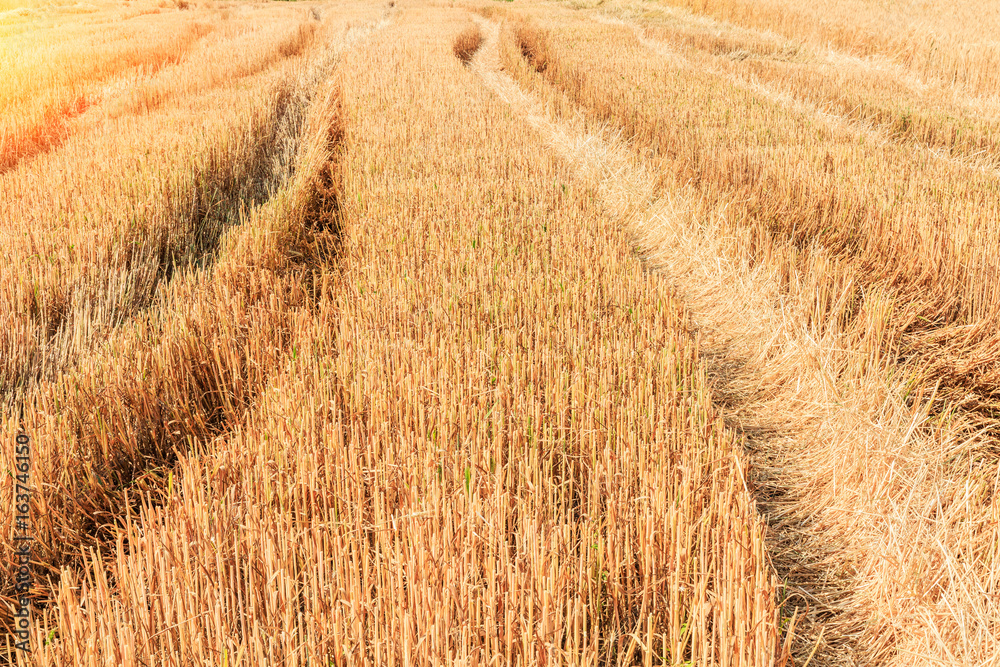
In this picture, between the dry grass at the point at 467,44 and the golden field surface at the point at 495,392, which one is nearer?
the golden field surface at the point at 495,392

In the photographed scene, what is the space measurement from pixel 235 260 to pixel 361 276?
950 mm

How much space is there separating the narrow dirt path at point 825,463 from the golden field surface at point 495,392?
15mm

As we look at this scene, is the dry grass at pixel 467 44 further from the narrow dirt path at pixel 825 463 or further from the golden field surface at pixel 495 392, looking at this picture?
the narrow dirt path at pixel 825 463

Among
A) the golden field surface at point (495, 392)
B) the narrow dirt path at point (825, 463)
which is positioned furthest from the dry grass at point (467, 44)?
the narrow dirt path at point (825, 463)

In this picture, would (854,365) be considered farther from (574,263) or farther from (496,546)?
(496,546)

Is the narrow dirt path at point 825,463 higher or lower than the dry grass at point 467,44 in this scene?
lower

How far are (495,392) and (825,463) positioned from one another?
56.8 inches

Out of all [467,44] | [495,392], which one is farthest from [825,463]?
[467,44]

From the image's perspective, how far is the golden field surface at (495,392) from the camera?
5.82ft

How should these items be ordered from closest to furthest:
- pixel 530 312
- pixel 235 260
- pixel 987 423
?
pixel 987 423
pixel 530 312
pixel 235 260

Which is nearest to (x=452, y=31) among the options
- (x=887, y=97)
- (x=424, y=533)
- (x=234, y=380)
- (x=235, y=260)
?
(x=887, y=97)

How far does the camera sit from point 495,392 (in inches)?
104

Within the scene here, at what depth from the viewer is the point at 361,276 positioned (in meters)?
3.94

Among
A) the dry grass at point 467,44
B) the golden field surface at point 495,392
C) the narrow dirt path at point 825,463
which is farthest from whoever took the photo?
the dry grass at point 467,44
